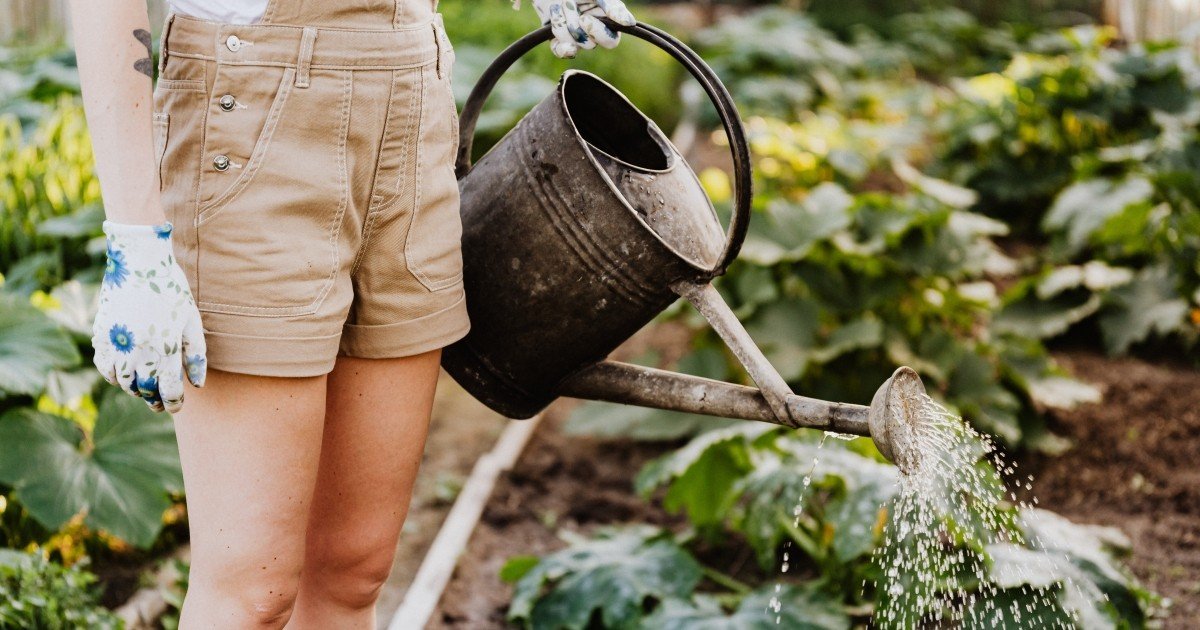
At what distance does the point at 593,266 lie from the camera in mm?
1632

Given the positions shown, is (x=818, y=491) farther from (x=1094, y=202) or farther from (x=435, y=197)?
(x=1094, y=202)

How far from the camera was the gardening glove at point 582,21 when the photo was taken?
1.62 metres

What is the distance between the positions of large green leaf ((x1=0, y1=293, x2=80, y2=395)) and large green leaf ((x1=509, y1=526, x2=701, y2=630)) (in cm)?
111

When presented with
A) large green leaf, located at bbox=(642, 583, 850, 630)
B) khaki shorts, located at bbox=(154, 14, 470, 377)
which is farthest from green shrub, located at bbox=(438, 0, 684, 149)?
khaki shorts, located at bbox=(154, 14, 470, 377)

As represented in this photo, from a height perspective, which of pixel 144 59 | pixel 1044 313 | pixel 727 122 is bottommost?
pixel 1044 313

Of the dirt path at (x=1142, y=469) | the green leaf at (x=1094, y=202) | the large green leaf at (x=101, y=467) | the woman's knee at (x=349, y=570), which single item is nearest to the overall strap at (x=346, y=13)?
the woman's knee at (x=349, y=570)

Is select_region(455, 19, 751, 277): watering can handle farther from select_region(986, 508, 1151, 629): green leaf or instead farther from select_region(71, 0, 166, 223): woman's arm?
select_region(986, 508, 1151, 629): green leaf

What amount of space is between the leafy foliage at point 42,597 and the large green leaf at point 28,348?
0.37m

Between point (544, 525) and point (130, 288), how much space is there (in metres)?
2.09

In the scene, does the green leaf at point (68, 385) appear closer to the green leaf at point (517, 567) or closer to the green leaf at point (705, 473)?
the green leaf at point (517, 567)

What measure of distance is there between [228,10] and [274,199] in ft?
0.71

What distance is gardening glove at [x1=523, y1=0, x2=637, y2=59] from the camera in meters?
1.62

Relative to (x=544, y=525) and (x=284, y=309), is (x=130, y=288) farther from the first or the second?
(x=544, y=525)

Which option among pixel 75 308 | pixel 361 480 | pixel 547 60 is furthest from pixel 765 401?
pixel 547 60
